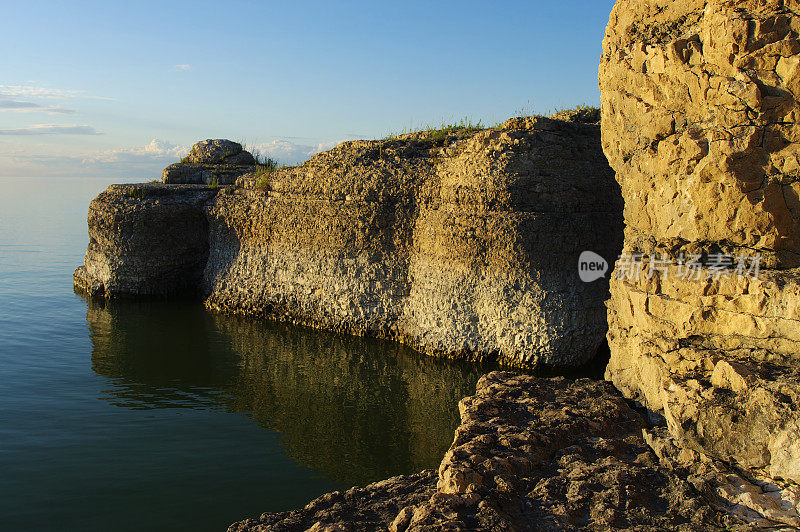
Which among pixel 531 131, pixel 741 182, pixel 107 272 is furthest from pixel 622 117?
pixel 107 272

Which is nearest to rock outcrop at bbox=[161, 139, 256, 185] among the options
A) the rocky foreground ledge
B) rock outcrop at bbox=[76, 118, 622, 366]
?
rock outcrop at bbox=[76, 118, 622, 366]

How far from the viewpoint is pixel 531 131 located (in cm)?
941

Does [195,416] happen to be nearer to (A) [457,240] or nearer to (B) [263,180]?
(A) [457,240]

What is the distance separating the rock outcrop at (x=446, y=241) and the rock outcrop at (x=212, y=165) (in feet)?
9.70

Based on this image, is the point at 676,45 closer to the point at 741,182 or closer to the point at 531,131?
the point at 741,182

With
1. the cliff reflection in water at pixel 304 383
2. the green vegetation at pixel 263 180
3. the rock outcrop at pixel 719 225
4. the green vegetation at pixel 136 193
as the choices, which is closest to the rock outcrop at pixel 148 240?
the green vegetation at pixel 136 193

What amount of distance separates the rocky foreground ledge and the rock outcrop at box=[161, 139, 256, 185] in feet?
37.8

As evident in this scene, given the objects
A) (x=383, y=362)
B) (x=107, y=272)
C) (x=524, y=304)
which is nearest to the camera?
(x=524, y=304)

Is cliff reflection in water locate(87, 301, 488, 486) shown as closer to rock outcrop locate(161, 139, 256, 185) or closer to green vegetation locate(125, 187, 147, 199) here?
green vegetation locate(125, 187, 147, 199)

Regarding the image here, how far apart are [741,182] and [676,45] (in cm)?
135

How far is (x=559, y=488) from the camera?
13.3 ft

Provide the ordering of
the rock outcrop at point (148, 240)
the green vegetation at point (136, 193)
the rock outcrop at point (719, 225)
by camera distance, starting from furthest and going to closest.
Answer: the green vegetation at point (136, 193) → the rock outcrop at point (148, 240) → the rock outcrop at point (719, 225)

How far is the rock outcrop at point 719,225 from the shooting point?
4.14 metres

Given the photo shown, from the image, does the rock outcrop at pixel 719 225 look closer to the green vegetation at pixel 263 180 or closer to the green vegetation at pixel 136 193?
the green vegetation at pixel 263 180
